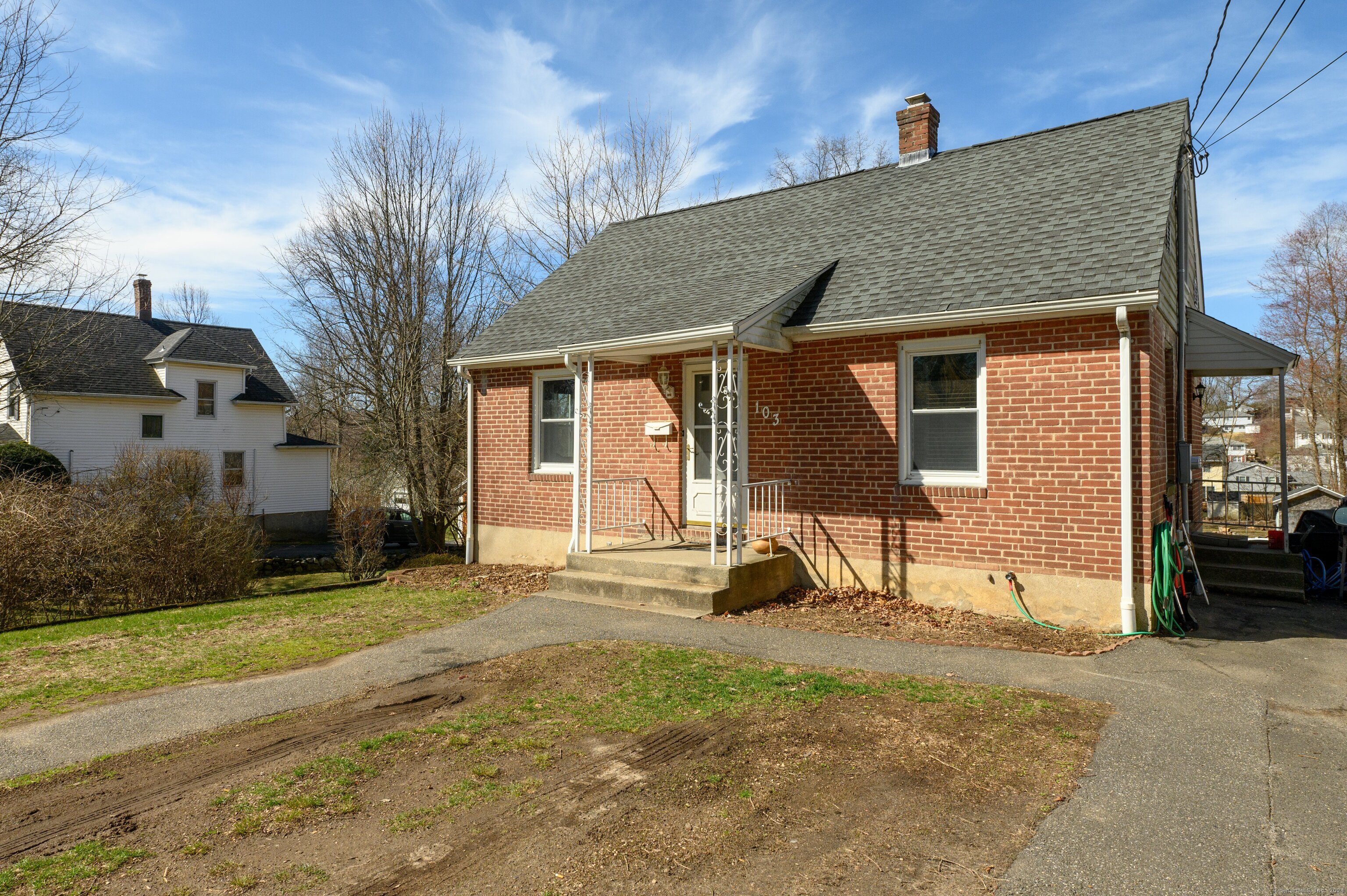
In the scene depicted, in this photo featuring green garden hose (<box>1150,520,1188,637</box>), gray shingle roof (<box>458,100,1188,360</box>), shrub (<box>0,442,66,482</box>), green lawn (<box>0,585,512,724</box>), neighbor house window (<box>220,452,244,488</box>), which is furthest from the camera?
neighbor house window (<box>220,452,244,488</box>)

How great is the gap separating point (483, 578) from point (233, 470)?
21.5 meters

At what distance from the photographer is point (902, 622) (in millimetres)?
7996

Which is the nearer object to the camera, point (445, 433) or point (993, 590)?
point (993, 590)

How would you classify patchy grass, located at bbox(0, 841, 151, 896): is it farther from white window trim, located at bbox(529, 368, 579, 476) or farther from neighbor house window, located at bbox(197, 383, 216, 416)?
neighbor house window, located at bbox(197, 383, 216, 416)

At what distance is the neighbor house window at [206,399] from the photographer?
90.4ft

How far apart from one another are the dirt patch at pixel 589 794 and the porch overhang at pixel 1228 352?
645 centimetres

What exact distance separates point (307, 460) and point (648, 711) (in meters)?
29.3

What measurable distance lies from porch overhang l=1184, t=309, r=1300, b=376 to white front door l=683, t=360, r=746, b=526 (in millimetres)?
6073

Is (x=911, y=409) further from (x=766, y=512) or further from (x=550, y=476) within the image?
(x=550, y=476)

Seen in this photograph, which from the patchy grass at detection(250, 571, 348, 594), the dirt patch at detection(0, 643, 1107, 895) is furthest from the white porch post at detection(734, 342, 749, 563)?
the patchy grass at detection(250, 571, 348, 594)

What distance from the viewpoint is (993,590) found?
26.9 ft

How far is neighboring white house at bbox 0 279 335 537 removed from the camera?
23.9 metres

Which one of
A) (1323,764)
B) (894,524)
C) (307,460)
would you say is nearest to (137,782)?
(1323,764)

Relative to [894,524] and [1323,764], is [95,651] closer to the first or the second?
[894,524]
